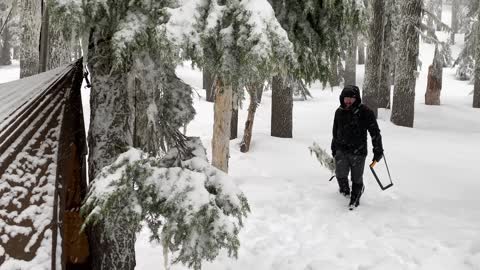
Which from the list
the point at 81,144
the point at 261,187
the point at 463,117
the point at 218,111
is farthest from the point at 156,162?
the point at 463,117

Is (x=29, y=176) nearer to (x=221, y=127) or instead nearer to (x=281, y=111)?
(x=221, y=127)

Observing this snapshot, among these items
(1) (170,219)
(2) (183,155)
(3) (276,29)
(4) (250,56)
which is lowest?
(1) (170,219)

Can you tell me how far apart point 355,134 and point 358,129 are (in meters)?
0.09

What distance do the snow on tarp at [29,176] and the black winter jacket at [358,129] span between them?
452cm

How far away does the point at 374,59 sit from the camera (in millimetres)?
14477

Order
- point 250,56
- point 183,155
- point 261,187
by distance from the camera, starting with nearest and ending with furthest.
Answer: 1. point 250,56
2. point 183,155
3. point 261,187

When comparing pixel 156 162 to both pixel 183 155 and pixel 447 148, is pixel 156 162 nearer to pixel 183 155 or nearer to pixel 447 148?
pixel 183 155

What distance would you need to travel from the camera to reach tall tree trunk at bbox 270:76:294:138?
38.4ft

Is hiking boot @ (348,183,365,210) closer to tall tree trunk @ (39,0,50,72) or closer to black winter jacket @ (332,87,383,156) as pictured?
black winter jacket @ (332,87,383,156)

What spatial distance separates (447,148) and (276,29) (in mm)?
9747

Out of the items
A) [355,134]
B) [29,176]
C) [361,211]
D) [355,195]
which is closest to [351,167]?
[355,195]

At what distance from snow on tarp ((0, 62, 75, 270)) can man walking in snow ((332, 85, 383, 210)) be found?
4.51 meters

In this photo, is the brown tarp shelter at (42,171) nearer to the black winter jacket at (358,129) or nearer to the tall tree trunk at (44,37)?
the tall tree trunk at (44,37)

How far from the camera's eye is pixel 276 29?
3.28 metres
